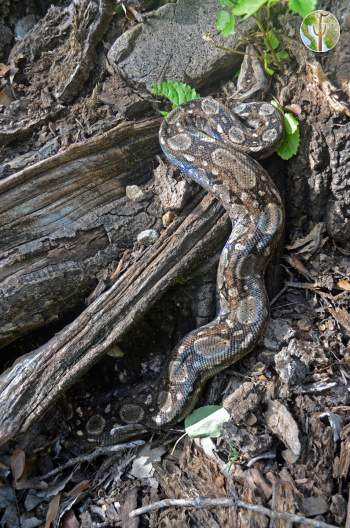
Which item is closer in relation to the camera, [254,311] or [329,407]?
[329,407]

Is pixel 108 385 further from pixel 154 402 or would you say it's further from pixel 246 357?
pixel 246 357

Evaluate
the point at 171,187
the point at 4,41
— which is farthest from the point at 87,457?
the point at 4,41

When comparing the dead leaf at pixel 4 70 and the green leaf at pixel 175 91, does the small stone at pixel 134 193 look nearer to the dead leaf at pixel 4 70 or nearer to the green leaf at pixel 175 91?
the green leaf at pixel 175 91

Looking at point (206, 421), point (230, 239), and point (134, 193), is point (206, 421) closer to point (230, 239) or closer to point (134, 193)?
point (230, 239)

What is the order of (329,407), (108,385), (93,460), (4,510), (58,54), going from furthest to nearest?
(58,54), (108,385), (93,460), (4,510), (329,407)

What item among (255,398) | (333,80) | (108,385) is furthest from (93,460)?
(333,80)
